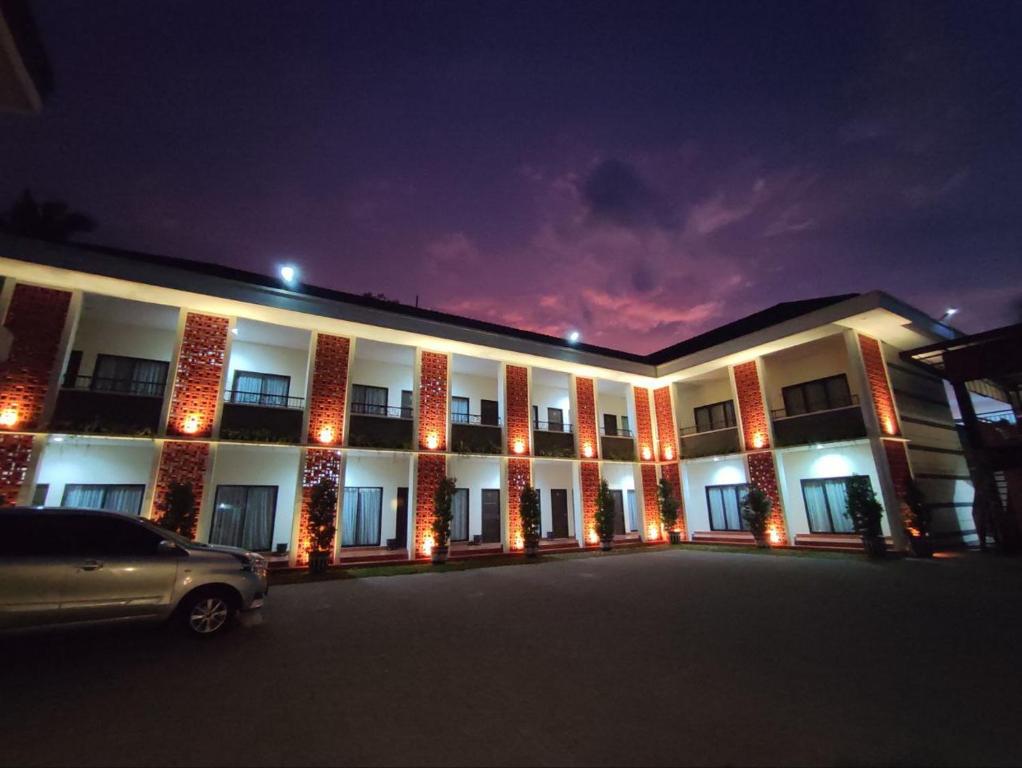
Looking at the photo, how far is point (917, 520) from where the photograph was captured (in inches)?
536

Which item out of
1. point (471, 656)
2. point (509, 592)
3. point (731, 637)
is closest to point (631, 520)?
point (509, 592)

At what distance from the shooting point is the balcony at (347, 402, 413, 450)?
14604 millimetres

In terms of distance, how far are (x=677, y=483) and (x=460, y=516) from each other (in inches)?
391

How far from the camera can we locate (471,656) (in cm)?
511

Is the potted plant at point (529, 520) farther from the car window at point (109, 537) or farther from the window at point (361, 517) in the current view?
the car window at point (109, 537)

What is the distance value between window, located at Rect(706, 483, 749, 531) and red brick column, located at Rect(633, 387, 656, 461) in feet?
9.85

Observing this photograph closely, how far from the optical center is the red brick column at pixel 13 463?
1027 cm

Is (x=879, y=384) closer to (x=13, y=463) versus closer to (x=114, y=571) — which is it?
(x=114, y=571)

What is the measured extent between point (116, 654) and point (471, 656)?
13.7ft

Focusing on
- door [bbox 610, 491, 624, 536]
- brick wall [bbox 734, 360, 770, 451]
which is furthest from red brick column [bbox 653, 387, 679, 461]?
brick wall [bbox 734, 360, 770, 451]

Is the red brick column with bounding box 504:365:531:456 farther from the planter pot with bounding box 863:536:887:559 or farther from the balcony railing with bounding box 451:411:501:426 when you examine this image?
the planter pot with bounding box 863:536:887:559

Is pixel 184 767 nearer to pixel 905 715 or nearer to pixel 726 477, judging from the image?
pixel 905 715

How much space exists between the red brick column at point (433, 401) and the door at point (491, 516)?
13.2ft

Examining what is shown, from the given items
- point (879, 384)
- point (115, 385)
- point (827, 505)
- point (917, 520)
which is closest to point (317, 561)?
point (115, 385)
